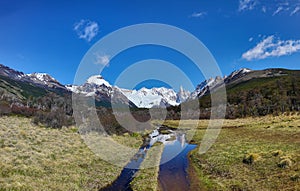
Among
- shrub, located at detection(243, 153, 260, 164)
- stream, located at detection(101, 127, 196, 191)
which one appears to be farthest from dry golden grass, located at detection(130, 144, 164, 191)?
shrub, located at detection(243, 153, 260, 164)

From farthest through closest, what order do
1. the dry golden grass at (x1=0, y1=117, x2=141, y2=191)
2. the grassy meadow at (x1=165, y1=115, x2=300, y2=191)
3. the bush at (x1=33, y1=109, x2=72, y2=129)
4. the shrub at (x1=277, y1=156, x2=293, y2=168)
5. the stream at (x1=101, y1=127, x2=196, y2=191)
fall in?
the bush at (x1=33, y1=109, x2=72, y2=129) → the stream at (x1=101, y1=127, x2=196, y2=191) → the shrub at (x1=277, y1=156, x2=293, y2=168) → the dry golden grass at (x1=0, y1=117, x2=141, y2=191) → the grassy meadow at (x1=165, y1=115, x2=300, y2=191)

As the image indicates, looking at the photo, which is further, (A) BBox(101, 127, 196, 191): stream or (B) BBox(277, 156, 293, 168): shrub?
(A) BBox(101, 127, 196, 191): stream

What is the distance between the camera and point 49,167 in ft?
88.5

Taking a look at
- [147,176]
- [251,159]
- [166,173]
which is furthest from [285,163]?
[147,176]

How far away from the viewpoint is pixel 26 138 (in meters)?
39.0

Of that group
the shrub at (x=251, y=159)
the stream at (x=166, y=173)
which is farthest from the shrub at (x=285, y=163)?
the stream at (x=166, y=173)

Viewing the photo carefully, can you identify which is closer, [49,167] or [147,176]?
[49,167]

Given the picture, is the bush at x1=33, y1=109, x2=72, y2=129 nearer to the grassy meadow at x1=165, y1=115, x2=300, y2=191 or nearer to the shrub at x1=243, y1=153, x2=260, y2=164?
the grassy meadow at x1=165, y1=115, x2=300, y2=191

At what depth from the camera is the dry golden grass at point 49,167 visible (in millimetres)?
22219

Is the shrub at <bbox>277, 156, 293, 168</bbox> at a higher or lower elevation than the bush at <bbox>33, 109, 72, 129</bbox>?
lower

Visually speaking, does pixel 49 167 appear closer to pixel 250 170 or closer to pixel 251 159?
pixel 250 170

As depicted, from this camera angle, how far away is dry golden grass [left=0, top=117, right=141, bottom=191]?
22.2 metres

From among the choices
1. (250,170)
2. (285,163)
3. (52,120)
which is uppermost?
(52,120)

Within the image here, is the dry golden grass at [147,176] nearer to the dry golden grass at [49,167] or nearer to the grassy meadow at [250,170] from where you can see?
the dry golden grass at [49,167]
